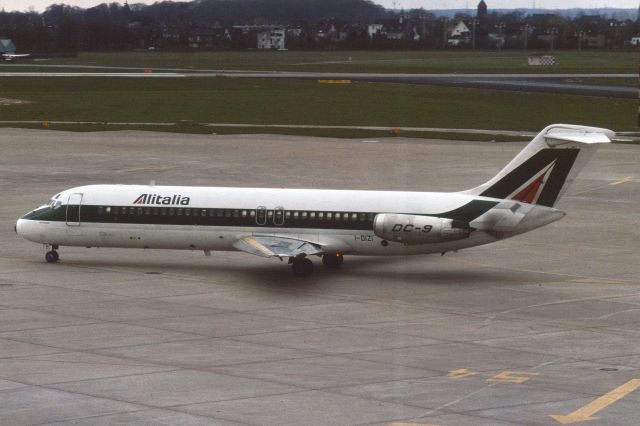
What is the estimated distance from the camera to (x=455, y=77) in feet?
544

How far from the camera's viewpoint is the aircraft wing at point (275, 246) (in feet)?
137

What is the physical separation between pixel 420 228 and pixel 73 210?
13.5 m

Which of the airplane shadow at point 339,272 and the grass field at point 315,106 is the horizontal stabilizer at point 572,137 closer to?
the airplane shadow at point 339,272

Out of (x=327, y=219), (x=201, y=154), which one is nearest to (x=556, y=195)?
(x=327, y=219)

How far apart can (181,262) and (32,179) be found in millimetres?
27119

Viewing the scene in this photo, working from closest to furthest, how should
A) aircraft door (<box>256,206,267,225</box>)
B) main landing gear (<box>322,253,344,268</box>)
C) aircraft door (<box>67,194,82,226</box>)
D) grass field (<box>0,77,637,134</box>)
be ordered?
aircraft door (<box>256,206,267,225</box>), main landing gear (<box>322,253,344,268</box>), aircraft door (<box>67,194,82,226</box>), grass field (<box>0,77,637,134</box>)

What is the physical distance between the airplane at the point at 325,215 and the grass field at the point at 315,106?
55022 millimetres

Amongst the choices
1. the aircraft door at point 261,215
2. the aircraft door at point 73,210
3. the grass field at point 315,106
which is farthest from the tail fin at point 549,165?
the grass field at point 315,106

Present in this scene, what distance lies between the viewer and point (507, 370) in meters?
30.6

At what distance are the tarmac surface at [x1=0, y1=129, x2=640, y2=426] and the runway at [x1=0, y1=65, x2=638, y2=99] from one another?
79.2m

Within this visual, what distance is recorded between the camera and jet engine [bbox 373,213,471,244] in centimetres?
4203

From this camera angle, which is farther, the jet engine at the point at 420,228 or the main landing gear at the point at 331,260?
the main landing gear at the point at 331,260

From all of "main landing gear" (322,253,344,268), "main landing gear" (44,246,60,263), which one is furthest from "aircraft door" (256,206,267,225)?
"main landing gear" (44,246,60,263)

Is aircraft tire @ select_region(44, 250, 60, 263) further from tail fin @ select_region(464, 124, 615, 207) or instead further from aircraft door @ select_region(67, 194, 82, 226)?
tail fin @ select_region(464, 124, 615, 207)
